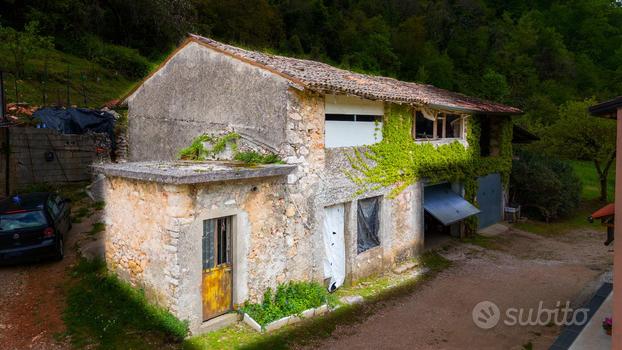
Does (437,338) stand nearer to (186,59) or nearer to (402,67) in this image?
(186,59)

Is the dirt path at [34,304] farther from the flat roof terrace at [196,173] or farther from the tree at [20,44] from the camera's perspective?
the tree at [20,44]

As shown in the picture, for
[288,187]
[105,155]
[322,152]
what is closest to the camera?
[288,187]

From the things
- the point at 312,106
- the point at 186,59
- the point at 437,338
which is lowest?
the point at 437,338

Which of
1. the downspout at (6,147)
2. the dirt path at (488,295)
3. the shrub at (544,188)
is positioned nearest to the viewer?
the dirt path at (488,295)

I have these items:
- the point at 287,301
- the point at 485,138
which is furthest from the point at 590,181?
the point at 287,301

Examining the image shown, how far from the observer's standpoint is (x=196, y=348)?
7.80 meters

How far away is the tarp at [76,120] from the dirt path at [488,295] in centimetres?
1407

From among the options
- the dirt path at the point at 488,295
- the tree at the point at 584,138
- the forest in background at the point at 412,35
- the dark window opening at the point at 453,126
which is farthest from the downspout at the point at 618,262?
the forest in background at the point at 412,35

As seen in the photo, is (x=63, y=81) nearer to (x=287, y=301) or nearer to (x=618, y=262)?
(x=287, y=301)

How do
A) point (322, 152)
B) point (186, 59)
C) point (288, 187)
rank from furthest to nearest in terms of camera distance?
point (186, 59)
point (322, 152)
point (288, 187)

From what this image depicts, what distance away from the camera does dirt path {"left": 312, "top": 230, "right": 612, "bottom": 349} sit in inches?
345

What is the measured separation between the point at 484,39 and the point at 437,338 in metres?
49.6

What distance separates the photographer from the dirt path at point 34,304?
25.7 ft

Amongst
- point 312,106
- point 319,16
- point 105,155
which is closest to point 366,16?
point 319,16
